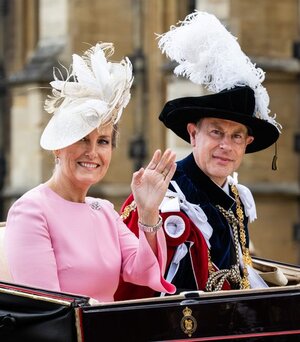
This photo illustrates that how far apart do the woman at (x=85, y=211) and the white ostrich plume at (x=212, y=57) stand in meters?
0.66

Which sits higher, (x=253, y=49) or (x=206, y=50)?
(x=253, y=49)

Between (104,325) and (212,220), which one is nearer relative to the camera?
(104,325)

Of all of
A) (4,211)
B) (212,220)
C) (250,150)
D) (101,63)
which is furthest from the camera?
(4,211)

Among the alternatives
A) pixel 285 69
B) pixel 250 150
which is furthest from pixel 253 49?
pixel 250 150

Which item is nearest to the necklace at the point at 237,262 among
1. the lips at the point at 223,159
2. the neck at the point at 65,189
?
the lips at the point at 223,159

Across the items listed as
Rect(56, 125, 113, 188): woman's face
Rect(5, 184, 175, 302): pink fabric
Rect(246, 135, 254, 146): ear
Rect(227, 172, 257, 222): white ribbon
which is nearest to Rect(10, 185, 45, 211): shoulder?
Rect(5, 184, 175, 302): pink fabric

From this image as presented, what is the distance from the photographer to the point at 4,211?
55.6 ft

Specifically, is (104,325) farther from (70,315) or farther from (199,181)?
(199,181)

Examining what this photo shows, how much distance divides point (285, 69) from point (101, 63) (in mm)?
9252

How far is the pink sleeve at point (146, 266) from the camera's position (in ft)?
15.9

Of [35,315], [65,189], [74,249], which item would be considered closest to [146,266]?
[74,249]

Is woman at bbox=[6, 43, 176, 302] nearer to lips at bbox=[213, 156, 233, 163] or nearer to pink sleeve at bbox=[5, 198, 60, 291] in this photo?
pink sleeve at bbox=[5, 198, 60, 291]

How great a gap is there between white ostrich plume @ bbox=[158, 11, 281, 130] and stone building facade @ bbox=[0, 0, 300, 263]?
6985 mm

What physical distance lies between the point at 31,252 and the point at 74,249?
0.17 m
